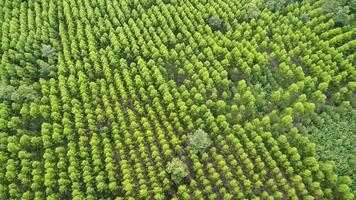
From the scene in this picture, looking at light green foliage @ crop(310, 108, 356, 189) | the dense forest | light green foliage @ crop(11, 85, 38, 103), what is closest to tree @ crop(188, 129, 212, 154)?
the dense forest

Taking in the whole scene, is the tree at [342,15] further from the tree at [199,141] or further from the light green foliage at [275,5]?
the tree at [199,141]

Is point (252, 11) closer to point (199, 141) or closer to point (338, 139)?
point (338, 139)

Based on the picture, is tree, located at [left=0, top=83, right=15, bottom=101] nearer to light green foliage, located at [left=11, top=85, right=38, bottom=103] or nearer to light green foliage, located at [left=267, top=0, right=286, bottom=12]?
light green foliage, located at [left=11, top=85, right=38, bottom=103]

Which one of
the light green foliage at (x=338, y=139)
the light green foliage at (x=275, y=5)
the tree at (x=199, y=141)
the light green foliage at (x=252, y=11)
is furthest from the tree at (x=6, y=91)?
the light green foliage at (x=338, y=139)

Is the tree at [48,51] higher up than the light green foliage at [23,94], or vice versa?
the tree at [48,51]

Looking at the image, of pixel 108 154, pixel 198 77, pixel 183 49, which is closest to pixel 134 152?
pixel 108 154

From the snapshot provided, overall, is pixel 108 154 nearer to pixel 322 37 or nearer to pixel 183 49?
pixel 183 49

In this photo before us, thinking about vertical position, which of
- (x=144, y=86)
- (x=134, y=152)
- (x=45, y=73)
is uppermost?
(x=45, y=73)
